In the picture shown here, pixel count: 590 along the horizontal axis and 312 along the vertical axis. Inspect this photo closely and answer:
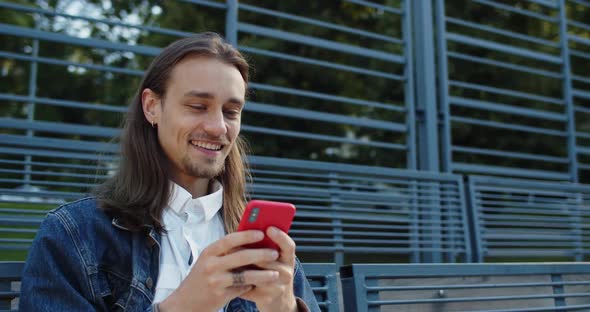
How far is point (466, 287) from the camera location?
2738 mm

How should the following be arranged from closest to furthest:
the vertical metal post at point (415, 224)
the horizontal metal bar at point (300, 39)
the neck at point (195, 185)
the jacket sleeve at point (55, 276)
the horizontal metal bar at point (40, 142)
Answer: the jacket sleeve at point (55, 276)
the neck at point (195, 185)
the horizontal metal bar at point (40, 142)
the vertical metal post at point (415, 224)
the horizontal metal bar at point (300, 39)

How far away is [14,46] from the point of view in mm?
12391

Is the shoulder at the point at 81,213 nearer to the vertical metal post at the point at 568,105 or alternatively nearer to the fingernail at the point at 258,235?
the fingernail at the point at 258,235

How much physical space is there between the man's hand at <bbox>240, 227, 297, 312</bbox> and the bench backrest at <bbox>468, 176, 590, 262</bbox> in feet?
13.4

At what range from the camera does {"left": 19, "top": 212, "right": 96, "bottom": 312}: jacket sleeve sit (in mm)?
1846

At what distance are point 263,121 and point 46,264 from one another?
899 cm

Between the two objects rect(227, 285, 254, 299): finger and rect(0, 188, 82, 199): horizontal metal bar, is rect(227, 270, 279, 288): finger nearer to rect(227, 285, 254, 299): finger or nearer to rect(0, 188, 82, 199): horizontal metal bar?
rect(227, 285, 254, 299): finger

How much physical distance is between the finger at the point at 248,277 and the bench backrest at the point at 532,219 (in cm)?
428

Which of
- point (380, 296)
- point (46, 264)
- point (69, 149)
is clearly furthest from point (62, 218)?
point (69, 149)

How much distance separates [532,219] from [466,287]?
12.7 feet

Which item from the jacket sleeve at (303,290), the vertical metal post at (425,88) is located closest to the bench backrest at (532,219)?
the vertical metal post at (425,88)

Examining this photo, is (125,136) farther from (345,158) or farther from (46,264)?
(345,158)

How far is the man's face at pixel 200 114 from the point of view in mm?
2219

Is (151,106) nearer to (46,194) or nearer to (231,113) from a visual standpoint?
(231,113)
